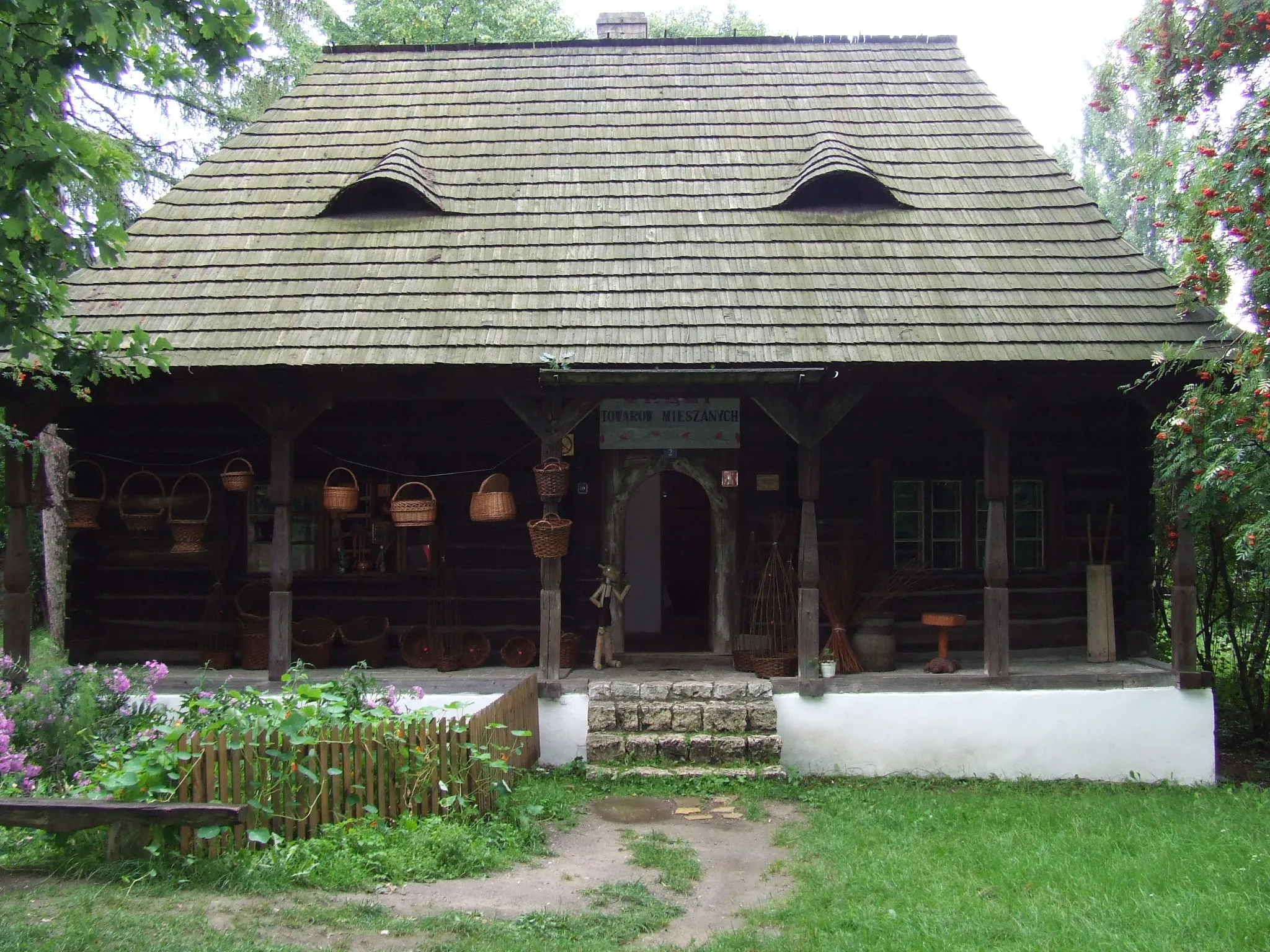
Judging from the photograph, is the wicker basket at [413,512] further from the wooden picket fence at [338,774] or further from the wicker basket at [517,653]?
the wooden picket fence at [338,774]

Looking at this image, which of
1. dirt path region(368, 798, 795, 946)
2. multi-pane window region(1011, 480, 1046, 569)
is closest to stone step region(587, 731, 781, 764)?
dirt path region(368, 798, 795, 946)

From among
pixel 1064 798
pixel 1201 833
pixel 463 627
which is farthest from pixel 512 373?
pixel 1201 833

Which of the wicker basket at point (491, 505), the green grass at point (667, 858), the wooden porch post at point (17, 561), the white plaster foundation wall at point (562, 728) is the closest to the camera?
the green grass at point (667, 858)

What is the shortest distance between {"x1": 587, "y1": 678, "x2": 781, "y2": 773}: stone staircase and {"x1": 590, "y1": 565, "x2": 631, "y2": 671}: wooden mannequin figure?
70 centimetres

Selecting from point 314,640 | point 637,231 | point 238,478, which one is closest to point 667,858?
point 314,640

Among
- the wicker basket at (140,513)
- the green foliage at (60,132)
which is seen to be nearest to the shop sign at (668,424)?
the wicker basket at (140,513)

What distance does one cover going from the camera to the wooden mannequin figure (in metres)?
8.71

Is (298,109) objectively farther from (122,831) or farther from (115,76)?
(122,831)

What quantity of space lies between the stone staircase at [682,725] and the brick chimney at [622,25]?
28.2ft

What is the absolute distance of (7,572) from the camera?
25.5 feet

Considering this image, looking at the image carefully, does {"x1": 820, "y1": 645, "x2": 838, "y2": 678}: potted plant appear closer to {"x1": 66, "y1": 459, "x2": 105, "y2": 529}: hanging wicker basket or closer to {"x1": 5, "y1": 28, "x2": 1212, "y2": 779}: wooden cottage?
{"x1": 5, "y1": 28, "x2": 1212, "y2": 779}: wooden cottage

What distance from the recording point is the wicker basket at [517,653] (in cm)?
891

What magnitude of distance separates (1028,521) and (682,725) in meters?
3.93

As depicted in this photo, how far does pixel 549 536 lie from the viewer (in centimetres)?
784
